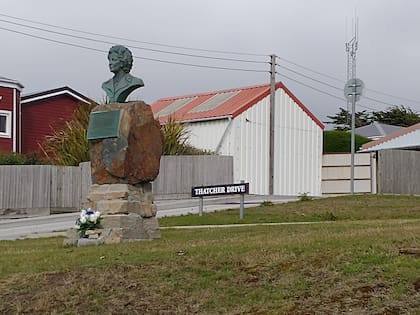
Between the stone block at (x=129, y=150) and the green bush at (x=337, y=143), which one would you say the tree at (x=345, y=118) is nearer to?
the green bush at (x=337, y=143)

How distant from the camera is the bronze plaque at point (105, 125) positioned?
14781 mm

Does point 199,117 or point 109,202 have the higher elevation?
point 199,117

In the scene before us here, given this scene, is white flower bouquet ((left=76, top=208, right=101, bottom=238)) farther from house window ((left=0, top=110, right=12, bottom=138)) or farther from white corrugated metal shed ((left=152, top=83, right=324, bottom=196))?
house window ((left=0, top=110, right=12, bottom=138))

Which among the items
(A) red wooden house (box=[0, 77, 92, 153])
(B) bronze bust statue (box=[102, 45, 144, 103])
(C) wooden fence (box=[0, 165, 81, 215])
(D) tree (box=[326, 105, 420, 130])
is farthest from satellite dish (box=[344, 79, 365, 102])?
(D) tree (box=[326, 105, 420, 130])

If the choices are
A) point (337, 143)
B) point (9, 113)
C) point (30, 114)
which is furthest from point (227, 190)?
point (337, 143)

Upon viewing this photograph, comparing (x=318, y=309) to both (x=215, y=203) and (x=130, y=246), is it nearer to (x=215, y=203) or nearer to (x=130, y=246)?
(x=130, y=246)

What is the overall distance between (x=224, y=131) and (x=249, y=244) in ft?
89.0

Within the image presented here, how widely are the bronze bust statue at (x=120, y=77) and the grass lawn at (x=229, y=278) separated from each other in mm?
4137

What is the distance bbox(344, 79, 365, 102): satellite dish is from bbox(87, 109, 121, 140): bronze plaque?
17.5m

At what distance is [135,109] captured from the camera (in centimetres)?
1492

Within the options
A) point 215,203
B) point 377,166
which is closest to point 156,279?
point 215,203

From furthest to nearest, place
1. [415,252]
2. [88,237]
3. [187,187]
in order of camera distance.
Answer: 1. [187,187]
2. [88,237]
3. [415,252]

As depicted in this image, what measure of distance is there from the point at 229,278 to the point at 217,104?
32.4 metres

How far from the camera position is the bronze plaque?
14781 millimetres
